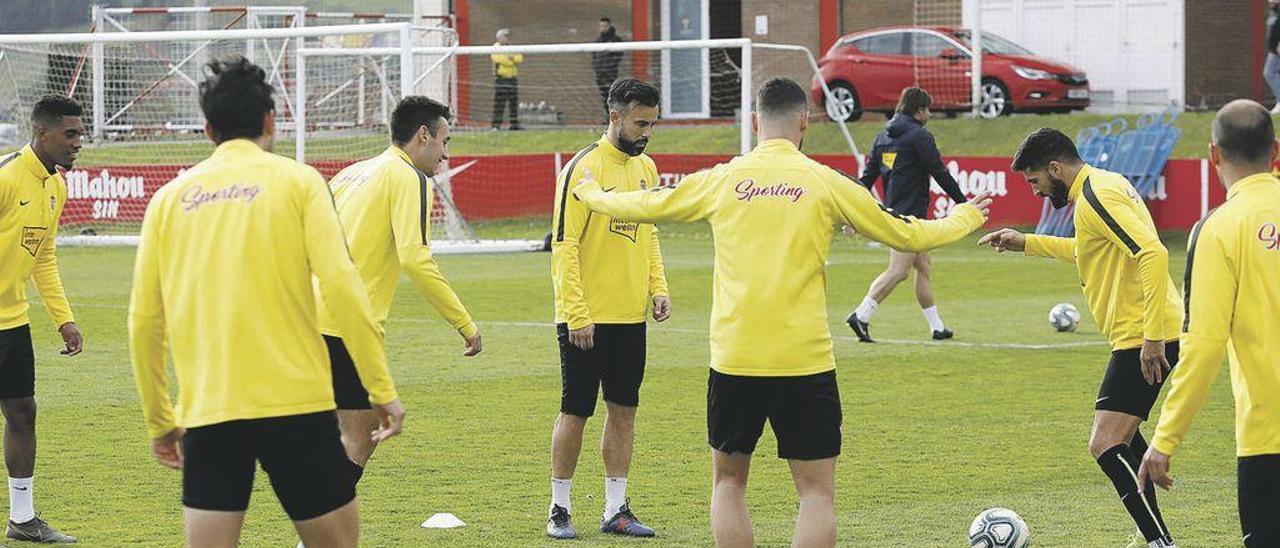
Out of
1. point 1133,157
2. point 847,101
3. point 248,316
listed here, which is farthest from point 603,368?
point 847,101

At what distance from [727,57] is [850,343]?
64.0ft

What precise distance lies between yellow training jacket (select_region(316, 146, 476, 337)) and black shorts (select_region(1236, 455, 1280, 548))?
323cm

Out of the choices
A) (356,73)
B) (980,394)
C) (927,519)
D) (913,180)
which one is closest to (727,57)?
(356,73)

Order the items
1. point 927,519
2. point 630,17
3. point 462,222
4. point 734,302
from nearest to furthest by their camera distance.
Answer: point 734,302 < point 927,519 < point 462,222 < point 630,17

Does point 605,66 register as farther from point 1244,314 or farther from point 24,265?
point 1244,314

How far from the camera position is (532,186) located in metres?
31.9

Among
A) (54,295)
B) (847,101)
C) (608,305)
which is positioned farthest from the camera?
(847,101)

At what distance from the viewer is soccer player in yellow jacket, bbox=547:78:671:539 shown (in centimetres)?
889

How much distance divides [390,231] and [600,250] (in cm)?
146

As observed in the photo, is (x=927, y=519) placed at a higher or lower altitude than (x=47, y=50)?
lower

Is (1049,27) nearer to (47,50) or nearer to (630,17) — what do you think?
(630,17)

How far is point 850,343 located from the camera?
16406 mm

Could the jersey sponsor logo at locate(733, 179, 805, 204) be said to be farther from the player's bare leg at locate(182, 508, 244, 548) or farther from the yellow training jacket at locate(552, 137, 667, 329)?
the player's bare leg at locate(182, 508, 244, 548)

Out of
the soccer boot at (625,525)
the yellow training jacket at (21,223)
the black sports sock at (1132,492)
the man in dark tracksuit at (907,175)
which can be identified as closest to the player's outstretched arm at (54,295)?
the yellow training jacket at (21,223)
